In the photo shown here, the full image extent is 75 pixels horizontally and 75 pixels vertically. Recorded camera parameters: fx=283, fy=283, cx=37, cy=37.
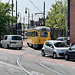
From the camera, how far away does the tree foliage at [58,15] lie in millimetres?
62825

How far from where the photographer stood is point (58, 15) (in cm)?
6359

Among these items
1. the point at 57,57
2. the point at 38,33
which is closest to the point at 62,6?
the point at 38,33

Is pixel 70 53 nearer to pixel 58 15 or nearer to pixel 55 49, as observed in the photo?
pixel 55 49

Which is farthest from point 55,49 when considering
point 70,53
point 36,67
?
point 36,67

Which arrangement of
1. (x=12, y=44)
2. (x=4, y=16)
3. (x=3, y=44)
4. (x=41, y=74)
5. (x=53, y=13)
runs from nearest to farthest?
1. (x=41, y=74)
2. (x=12, y=44)
3. (x=3, y=44)
4. (x=4, y=16)
5. (x=53, y=13)

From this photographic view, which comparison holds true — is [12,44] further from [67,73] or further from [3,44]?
[67,73]

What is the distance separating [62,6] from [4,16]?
2425 cm

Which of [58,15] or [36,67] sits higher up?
[58,15]

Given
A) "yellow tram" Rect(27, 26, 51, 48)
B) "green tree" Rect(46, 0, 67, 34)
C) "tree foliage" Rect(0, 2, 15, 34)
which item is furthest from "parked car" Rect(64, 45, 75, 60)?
"green tree" Rect(46, 0, 67, 34)

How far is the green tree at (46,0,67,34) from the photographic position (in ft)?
206

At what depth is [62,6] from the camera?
65500 mm

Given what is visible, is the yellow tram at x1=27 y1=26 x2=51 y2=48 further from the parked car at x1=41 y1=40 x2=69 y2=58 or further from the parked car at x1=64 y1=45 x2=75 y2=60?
the parked car at x1=64 y1=45 x2=75 y2=60

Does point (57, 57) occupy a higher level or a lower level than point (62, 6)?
lower

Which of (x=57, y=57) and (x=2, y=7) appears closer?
(x=57, y=57)
